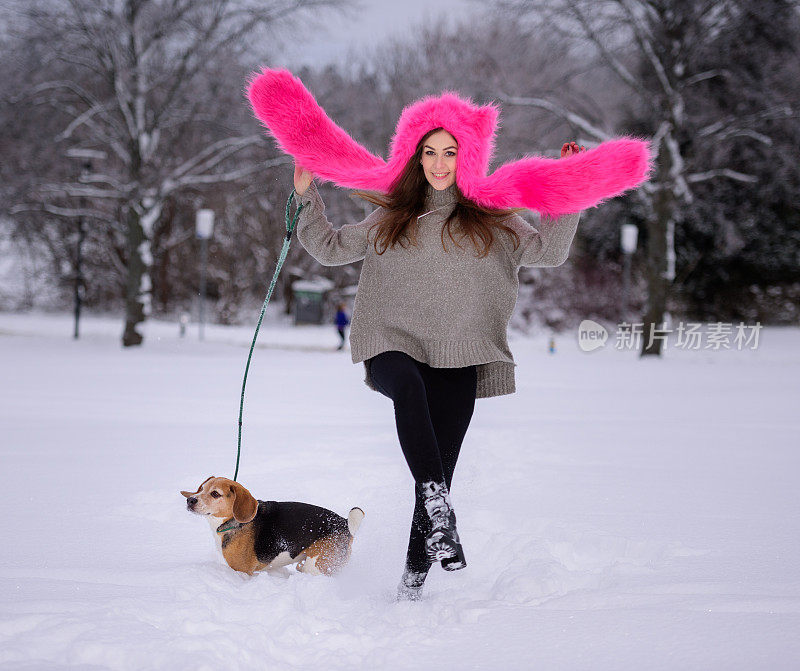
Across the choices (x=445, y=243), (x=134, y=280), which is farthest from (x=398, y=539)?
(x=134, y=280)

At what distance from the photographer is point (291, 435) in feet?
20.2

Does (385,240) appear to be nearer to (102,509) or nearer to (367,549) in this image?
(367,549)

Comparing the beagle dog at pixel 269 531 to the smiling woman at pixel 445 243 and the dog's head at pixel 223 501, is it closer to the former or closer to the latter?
the dog's head at pixel 223 501

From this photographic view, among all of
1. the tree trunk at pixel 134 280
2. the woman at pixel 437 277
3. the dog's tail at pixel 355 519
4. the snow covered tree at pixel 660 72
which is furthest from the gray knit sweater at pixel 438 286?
the tree trunk at pixel 134 280

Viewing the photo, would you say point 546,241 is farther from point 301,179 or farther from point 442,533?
point 442,533

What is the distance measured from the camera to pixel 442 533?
2.56 metres

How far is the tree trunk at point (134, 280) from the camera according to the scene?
1459 centimetres

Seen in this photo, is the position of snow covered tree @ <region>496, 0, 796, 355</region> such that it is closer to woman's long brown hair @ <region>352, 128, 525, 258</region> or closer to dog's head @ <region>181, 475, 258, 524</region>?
woman's long brown hair @ <region>352, 128, 525, 258</region>

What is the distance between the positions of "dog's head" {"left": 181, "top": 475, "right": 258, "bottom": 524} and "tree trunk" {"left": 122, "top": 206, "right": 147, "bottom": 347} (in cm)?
→ 1262

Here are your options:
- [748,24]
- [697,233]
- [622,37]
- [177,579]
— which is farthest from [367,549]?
[697,233]

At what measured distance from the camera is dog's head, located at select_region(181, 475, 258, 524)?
111 inches

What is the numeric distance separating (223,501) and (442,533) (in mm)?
843

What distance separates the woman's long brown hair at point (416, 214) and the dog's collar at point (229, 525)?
1148 mm

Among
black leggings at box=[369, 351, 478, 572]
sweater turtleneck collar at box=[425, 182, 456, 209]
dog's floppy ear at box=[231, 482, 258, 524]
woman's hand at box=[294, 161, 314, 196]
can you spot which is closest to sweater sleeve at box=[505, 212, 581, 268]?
sweater turtleneck collar at box=[425, 182, 456, 209]
